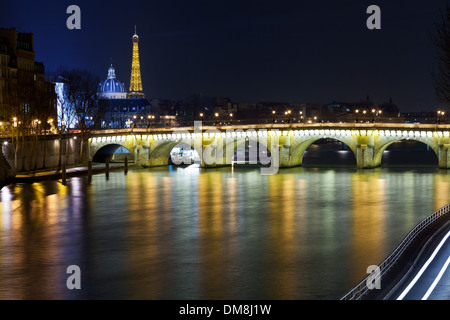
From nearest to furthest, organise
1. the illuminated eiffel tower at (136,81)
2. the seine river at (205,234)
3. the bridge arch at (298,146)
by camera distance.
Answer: the seine river at (205,234), the bridge arch at (298,146), the illuminated eiffel tower at (136,81)

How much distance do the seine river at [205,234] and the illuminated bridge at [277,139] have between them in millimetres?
11733

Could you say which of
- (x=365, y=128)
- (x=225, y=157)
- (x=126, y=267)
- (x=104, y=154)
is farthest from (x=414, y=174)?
(x=126, y=267)

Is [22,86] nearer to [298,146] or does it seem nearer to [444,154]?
[298,146]

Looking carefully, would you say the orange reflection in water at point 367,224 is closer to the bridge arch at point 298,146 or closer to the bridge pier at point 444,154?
the bridge pier at point 444,154

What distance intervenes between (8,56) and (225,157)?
2399 cm

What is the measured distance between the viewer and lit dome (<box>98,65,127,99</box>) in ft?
608

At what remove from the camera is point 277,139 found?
77750mm

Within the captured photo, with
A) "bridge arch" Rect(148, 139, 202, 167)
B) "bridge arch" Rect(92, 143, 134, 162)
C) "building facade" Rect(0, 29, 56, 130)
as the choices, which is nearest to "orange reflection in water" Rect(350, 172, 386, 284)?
"building facade" Rect(0, 29, 56, 130)

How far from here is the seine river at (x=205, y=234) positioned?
25.6 metres

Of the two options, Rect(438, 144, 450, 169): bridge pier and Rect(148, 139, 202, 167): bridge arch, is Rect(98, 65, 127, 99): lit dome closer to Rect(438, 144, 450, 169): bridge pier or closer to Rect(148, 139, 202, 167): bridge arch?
Rect(148, 139, 202, 167): bridge arch

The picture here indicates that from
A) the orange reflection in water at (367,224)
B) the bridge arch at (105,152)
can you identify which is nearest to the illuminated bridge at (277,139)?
the bridge arch at (105,152)

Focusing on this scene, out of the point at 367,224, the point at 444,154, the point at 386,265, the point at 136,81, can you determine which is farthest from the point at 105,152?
the point at 136,81
